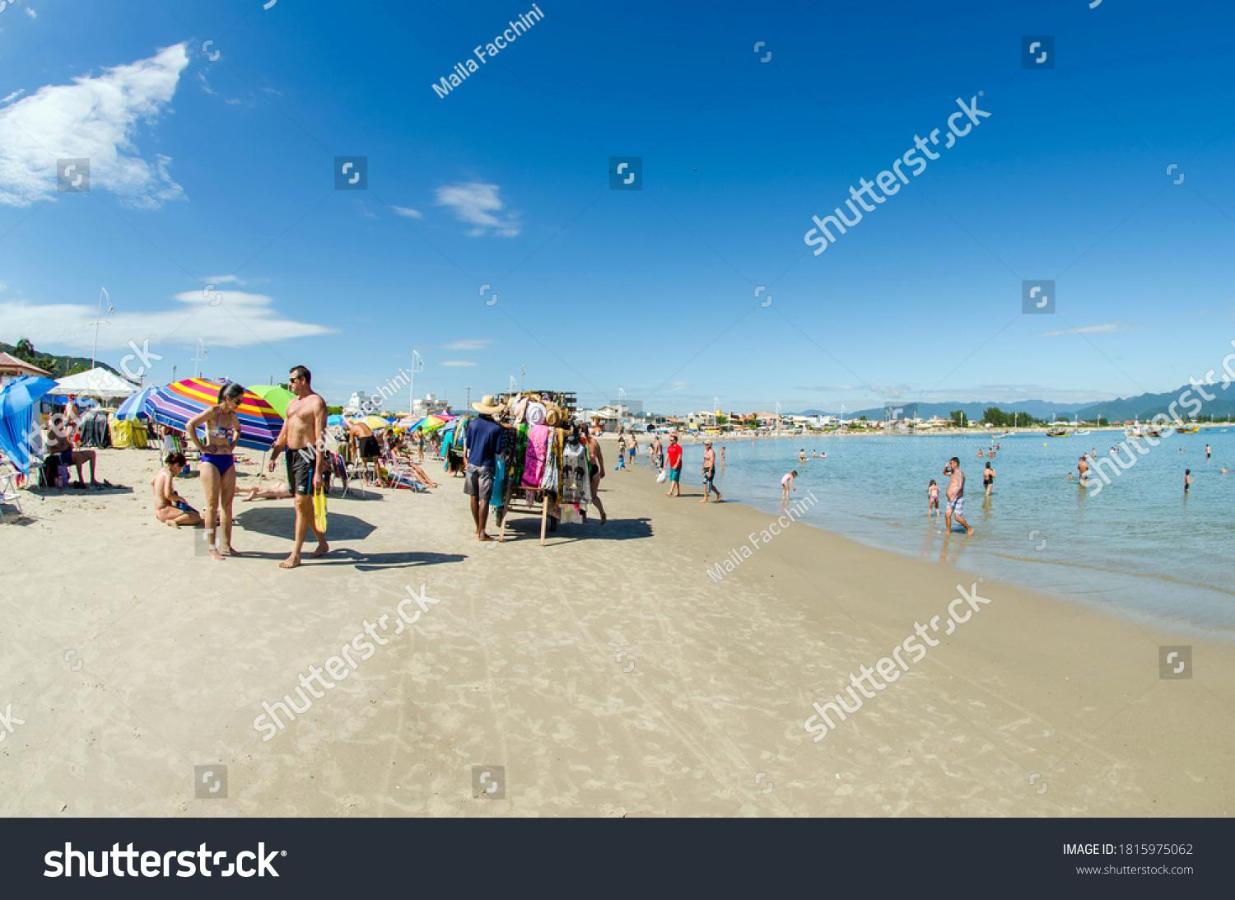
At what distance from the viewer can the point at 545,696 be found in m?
4.45

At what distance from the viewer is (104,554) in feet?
20.9

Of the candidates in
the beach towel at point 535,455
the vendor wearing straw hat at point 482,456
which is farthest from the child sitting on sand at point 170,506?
the beach towel at point 535,455

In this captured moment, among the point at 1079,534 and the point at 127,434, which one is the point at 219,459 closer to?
the point at 1079,534

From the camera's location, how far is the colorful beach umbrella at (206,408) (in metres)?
8.08

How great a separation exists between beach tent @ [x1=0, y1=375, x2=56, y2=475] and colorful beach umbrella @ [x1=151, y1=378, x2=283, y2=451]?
244 cm

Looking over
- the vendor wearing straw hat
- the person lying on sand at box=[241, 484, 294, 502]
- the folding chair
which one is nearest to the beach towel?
the vendor wearing straw hat

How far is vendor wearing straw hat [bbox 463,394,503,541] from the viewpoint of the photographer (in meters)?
8.88

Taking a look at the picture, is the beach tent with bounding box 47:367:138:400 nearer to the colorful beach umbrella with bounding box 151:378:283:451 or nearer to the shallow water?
the colorful beach umbrella with bounding box 151:378:283:451

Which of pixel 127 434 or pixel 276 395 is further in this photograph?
pixel 127 434

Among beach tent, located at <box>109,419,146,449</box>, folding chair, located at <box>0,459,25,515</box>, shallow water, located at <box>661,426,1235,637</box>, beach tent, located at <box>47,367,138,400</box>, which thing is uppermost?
beach tent, located at <box>47,367,138,400</box>

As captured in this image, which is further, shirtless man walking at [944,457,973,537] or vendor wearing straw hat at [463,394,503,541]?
shirtless man walking at [944,457,973,537]

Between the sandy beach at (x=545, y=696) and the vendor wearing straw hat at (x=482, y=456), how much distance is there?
4.35 feet

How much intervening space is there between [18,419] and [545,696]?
32.7 ft

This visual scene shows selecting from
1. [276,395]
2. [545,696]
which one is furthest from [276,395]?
[545,696]
